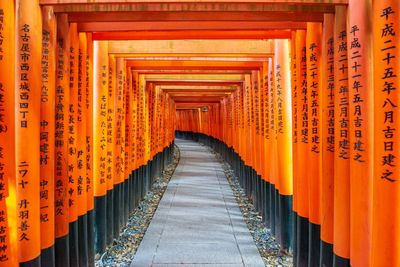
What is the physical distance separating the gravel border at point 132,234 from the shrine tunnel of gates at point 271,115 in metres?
0.24

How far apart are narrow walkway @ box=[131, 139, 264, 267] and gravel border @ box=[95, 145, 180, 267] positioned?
0.17m

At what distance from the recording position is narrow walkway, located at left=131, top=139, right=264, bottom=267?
18.8 ft

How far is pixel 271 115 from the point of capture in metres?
6.44

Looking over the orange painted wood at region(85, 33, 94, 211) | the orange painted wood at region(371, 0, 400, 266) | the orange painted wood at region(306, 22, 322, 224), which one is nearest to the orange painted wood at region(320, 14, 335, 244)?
the orange painted wood at region(306, 22, 322, 224)

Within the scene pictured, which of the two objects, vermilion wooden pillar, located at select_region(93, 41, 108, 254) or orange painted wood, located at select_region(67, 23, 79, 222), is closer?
orange painted wood, located at select_region(67, 23, 79, 222)

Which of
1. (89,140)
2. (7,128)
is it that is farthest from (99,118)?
(7,128)

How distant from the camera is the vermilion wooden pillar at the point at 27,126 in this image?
3098 mm

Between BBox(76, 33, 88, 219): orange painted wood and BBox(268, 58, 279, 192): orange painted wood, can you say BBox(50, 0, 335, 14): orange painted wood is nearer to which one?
BBox(76, 33, 88, 219): orange painted wood

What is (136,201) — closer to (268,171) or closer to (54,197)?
(268,171)

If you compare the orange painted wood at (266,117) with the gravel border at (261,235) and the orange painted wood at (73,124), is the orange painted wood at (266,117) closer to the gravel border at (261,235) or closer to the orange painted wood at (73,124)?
the gravel border at (261,235)

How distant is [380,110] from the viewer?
2.54m

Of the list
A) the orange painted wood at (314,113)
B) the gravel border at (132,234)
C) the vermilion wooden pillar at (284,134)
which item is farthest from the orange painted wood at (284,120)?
the gravel border at (132,234)

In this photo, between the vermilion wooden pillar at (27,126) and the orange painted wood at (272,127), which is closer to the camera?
the vermilion wooden pillar at (27,126)

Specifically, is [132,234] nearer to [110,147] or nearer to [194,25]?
[110,147]
